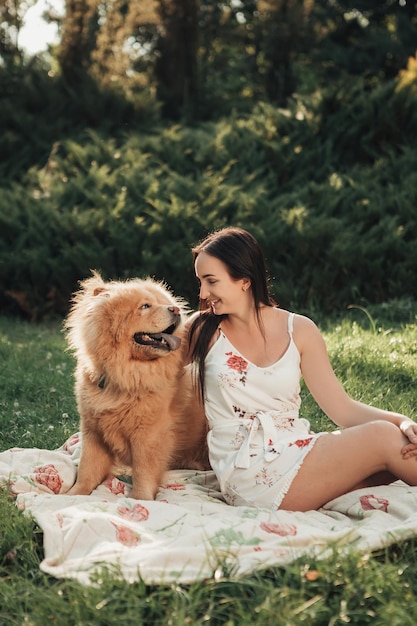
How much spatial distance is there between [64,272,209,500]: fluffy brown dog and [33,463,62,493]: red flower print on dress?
0.08 metres

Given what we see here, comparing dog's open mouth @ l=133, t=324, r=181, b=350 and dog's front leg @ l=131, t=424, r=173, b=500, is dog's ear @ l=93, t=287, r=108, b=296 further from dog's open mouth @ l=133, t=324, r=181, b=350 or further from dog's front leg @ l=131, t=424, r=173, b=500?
dog's front leg @ l=131, t=424, r=173, b=500

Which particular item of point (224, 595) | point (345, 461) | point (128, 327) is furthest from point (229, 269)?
point (224, 595)

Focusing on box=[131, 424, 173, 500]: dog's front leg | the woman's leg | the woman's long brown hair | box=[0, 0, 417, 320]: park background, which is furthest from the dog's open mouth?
box=[0, 0, 417, 320]: park background

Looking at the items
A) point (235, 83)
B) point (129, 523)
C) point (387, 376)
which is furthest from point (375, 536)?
point (235, 83)

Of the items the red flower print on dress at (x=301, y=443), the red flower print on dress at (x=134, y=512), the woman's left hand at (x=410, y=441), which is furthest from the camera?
the red flower print on dress at (x=301, y=443)

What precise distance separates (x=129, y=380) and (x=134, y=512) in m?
0.64

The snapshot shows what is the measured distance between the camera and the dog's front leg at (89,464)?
3577mm

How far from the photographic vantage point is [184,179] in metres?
8.95

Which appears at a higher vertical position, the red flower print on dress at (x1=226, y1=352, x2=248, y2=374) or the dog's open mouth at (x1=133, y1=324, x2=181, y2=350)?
the dog's open mouth at (x1=133, y1=324, x2=181, y2=350)

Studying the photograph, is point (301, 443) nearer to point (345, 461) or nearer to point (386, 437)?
point (345, 461)

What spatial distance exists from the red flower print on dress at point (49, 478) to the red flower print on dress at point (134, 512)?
53cm

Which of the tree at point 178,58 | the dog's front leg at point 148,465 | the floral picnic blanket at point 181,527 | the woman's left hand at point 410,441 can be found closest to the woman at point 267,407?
the woman's left hand at point 410,441

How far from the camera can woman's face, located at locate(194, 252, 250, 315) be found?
337cm

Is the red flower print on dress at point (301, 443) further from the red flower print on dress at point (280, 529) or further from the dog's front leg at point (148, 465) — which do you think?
the dog's front leg at point (148, 465)
